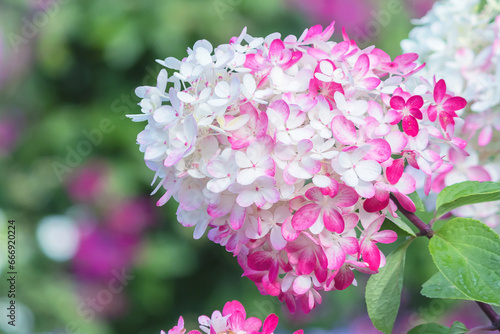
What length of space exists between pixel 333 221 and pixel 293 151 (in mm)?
63

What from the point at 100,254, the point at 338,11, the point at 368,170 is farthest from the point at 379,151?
the point at 338,11

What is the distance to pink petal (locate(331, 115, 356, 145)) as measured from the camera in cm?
45

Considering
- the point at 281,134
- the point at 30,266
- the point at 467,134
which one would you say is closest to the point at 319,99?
the point at 281,134

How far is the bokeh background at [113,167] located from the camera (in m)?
1.69

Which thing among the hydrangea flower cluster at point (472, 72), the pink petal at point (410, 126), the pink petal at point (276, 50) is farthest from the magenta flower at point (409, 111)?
the hydrangea flower cluster at point (472, 72)

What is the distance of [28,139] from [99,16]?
19.0 inches

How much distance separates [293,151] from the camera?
0.45 m

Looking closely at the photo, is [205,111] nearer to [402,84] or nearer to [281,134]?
[281,134]

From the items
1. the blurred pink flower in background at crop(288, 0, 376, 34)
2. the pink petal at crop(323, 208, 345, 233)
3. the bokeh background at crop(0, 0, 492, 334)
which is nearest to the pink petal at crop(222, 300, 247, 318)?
the pink petal at crop(323, 208, 345, 233)

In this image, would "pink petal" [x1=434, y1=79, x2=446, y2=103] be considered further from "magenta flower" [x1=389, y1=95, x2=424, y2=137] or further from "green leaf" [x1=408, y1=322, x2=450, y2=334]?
"green leaf" [x1=408, y1=322, x2=450, y2=334]

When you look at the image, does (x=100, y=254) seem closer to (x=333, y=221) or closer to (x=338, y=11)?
(x=338, y=11)

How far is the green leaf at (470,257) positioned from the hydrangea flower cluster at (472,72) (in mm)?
240

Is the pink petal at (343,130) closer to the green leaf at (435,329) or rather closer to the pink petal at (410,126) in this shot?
the pink petal at (410,126)

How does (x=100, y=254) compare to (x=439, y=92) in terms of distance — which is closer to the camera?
(x=439, y=92)
